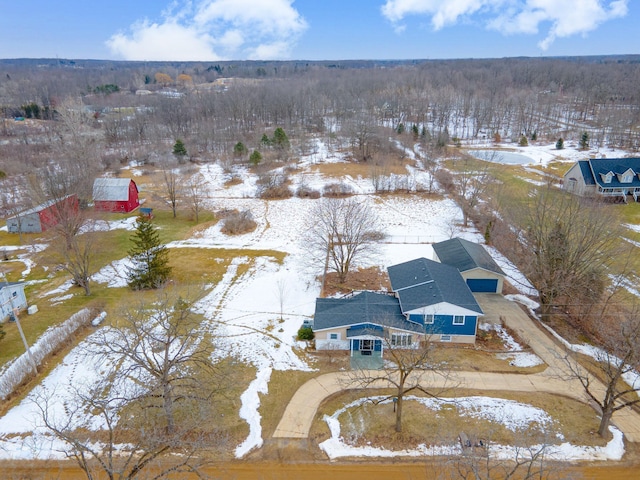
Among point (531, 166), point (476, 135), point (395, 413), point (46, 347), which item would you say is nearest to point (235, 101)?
point (476, 135)

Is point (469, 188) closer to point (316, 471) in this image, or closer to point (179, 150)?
point (316, 471)

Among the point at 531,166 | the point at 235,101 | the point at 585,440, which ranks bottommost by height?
the point at 585,440

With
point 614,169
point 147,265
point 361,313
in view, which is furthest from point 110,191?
point 614,169

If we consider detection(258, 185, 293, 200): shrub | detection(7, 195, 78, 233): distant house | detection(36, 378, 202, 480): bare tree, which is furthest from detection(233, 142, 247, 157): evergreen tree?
detection(36, 378, 202, 480): bare tree

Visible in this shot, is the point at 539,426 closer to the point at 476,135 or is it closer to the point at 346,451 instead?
the point at 346,451

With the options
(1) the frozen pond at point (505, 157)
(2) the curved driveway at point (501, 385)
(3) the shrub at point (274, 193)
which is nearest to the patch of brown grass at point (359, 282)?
(2) the curved driveway at point (501, 385)

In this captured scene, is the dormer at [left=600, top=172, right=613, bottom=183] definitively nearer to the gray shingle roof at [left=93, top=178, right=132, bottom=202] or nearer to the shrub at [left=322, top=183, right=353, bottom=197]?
the shrub at [left=322, top=183, right=353, bottom=197]
